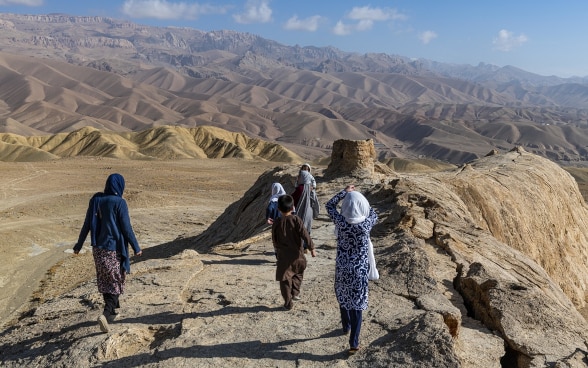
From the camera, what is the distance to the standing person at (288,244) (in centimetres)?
520

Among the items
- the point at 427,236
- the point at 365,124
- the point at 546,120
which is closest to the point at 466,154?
the point at 365,124

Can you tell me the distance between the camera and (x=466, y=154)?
341ft

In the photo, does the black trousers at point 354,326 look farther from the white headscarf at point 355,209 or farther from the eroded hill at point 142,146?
the eroded hill at point 142,146

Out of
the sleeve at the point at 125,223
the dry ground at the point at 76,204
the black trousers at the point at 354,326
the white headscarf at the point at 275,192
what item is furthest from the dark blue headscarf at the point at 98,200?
the dry ground at the point at 76,204

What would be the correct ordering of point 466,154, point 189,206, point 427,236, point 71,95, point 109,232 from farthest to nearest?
1. point 71,95
2. point 466,154
3. point 189,206
4. point 427,236
5. point 109,232

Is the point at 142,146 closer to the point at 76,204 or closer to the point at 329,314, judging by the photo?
the point at 76,204

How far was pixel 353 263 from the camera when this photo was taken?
4.55 meters

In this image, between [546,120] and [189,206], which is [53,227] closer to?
[189,206]

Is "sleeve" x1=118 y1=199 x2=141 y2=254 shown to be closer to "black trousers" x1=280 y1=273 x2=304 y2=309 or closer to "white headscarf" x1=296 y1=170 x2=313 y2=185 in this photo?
"black trousers" x1=280 y1=273 x2=304 y2=309

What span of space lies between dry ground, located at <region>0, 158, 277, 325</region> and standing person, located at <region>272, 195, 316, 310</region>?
27.4 feet

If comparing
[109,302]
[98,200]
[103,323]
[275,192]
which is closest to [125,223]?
[98,200]

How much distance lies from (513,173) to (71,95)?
147480 millimetres

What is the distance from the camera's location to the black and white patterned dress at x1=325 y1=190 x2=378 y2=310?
450 cm

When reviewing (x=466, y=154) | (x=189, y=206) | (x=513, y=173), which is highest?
(x=513, y=173)
